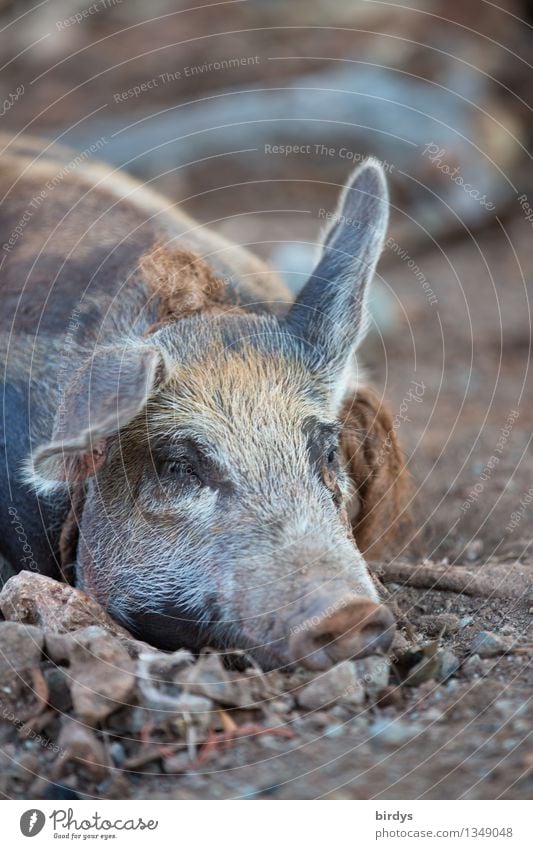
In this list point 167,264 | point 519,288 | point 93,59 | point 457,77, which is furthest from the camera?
point 93,59

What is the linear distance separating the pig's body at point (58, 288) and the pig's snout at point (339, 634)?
4.98 feet

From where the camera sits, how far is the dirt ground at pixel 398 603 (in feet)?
10.5

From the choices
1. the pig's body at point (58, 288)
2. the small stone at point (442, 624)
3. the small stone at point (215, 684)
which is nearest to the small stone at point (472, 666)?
the small stone at point (442, 624)

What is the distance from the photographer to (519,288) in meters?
10.4

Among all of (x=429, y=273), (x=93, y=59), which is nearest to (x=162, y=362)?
(x=429, y=273)

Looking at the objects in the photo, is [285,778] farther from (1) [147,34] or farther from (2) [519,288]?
(1) [147,34]

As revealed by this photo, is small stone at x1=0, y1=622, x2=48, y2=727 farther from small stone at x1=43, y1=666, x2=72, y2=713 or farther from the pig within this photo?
the pig

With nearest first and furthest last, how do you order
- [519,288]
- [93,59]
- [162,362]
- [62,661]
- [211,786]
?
[211,786] < [62,661] < [162,362] < [519,288] < [93,59]

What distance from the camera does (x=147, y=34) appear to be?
1577cm

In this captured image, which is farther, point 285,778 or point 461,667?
point 461,667

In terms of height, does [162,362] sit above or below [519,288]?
below

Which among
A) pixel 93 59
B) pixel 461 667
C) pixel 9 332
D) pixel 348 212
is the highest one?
pixel 93 59

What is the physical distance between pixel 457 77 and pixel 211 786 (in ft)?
34.6

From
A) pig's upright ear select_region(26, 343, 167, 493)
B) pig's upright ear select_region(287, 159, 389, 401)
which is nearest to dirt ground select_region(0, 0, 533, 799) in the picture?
pig's upright ear select_region(26, 343, 167, 493)
